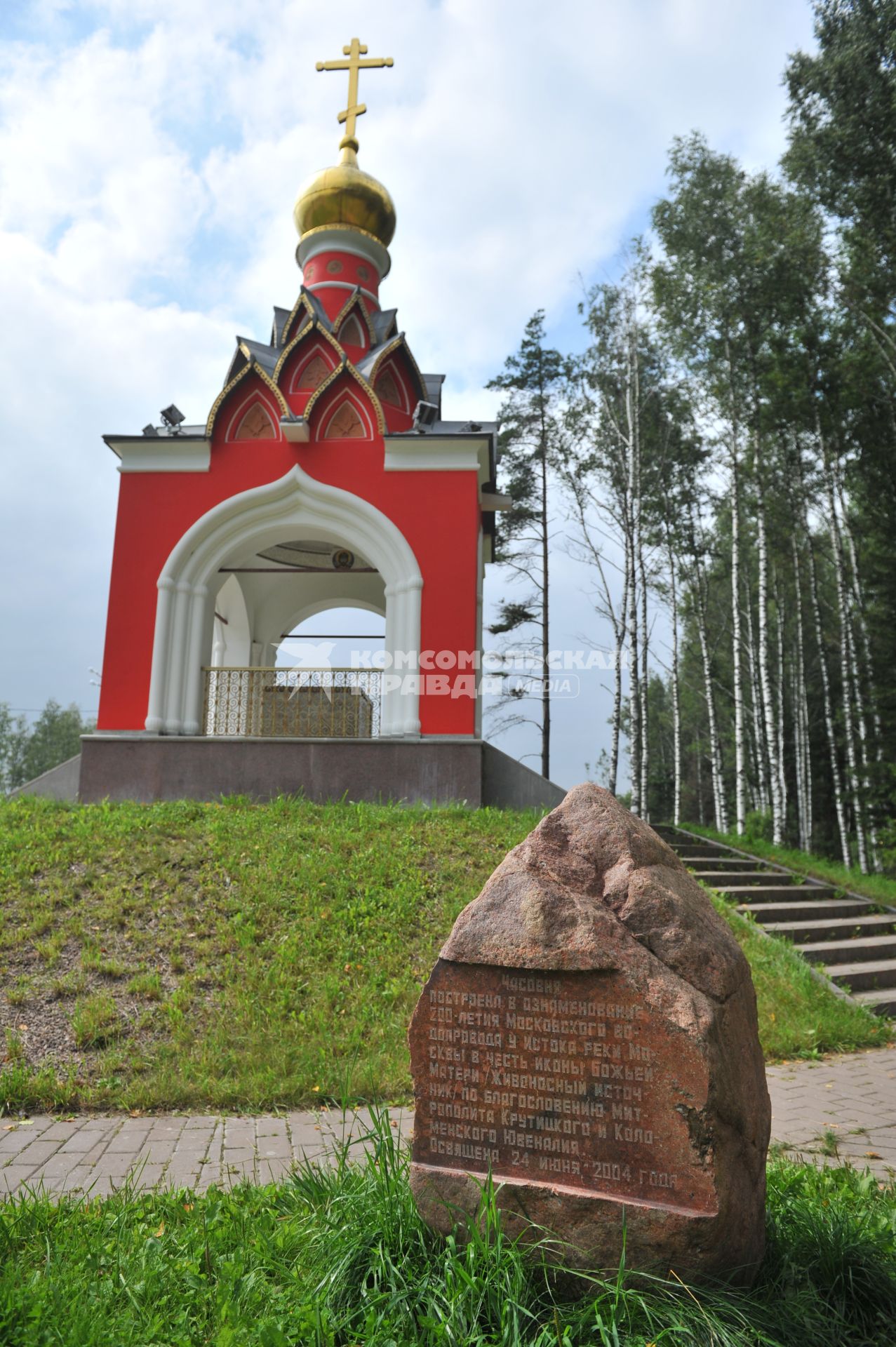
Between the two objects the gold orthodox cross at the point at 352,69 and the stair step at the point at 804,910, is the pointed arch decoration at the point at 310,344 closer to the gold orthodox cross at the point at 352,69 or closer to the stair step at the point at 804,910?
the gold orthodox cross at the point at 352,69

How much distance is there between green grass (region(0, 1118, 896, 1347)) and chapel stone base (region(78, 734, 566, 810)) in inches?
283

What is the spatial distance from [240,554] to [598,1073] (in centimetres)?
1025

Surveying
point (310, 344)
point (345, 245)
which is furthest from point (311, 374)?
point (345, 245)

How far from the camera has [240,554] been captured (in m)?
11.8

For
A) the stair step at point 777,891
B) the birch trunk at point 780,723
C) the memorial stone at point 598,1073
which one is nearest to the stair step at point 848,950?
the stair step at point 777,891

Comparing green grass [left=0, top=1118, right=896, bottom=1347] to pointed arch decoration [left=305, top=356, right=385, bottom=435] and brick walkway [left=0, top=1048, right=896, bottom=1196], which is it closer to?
brick walkway [left=0, top=1048, right=896, bottom=1196]

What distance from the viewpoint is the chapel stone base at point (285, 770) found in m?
10.2

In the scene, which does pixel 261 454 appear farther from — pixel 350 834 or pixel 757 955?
pixel 757 955

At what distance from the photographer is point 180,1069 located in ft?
15.6

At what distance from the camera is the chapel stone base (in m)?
10.2

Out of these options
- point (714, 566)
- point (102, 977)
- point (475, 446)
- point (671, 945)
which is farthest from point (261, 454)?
point (714, 566)

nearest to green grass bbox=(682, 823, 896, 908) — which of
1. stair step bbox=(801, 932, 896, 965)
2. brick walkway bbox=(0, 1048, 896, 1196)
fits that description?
stair step bbox=(801, 932, 896, 965)

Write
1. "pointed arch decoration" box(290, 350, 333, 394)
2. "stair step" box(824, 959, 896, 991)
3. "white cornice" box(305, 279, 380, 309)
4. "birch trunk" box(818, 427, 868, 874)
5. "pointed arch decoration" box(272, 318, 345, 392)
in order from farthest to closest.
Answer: "white cornice" box(305, 279, 380, 309), "birch trunk" box(818, 427, 868, 874), "pointed arch decoration" box(290, 350, 333, 394), "pointed arch decoration" box(272, 318, 345, 392), "stair step" box(824, 959, 896, 991)

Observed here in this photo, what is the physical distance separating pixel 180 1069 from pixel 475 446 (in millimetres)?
8427
